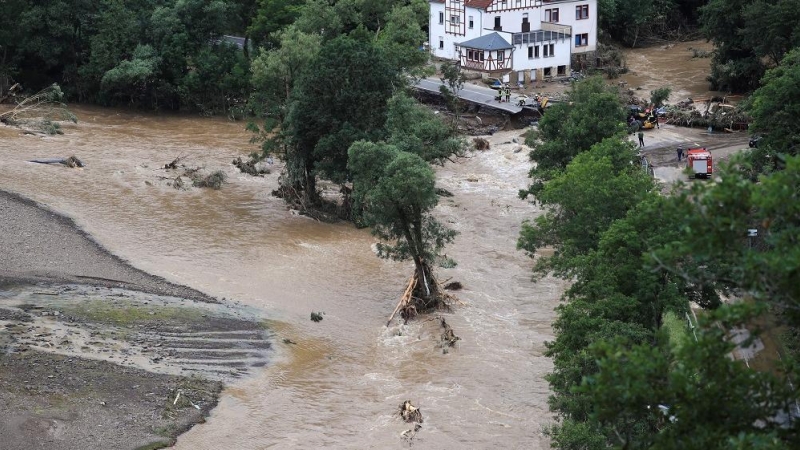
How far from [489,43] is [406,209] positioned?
37.2 metres

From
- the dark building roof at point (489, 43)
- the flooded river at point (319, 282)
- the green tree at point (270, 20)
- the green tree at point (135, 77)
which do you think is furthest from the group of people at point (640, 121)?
the green tree at point (135, 77)

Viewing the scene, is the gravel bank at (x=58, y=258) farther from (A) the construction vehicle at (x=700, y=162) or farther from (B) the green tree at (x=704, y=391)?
(B) the green tree at (x=704, y=391)

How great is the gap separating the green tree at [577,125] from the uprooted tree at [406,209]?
6.78 metres

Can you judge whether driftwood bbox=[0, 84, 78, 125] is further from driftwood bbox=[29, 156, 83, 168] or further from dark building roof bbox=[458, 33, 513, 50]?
dark building roof bbox=[458, 33, 513, 50]

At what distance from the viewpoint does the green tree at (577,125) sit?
5069 cm

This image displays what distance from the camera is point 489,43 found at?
80562mm

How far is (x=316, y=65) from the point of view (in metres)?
57.4

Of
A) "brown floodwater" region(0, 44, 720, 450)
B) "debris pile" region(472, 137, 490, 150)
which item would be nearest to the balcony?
"brown floodwater" region(0, 44, 720, 450)

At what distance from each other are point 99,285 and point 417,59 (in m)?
28.8

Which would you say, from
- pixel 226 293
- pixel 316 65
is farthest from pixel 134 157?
pixel 226 293

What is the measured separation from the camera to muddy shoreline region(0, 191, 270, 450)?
113 feet

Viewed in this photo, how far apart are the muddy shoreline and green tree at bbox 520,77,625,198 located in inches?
617

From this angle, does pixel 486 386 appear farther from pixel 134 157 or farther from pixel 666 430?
pixel 134 157

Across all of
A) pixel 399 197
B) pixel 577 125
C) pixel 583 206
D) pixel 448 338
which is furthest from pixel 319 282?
pixel 583 206
